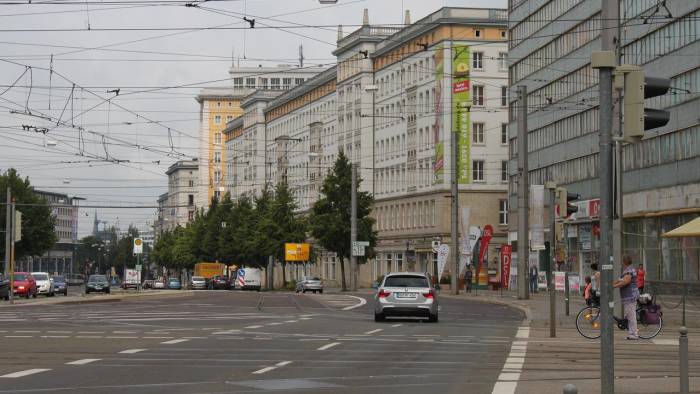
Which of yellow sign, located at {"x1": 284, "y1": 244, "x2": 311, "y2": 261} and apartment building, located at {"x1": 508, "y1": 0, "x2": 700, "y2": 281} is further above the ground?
apartment building, located at {"x1": 508, "y1": 0, "x2": 700, "y2": 281}

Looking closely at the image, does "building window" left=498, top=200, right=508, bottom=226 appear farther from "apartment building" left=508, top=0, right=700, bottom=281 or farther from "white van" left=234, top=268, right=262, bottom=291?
"white van" left=234, top=268, right=262, bottom=291

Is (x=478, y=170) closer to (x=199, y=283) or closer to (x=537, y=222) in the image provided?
(x=199, y=283)

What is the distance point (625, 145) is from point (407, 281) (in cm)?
2750

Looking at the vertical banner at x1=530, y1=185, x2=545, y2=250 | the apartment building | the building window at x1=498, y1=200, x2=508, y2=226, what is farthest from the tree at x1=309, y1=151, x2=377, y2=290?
the vertical banner at x1=530, y1=185, x2=545, y2=250

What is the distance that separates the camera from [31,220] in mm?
115812

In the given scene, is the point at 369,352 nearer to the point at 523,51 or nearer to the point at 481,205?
the point at 523,51

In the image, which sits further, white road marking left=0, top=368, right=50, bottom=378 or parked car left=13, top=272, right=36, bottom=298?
parked car left=13, top=272, right=36, bottom=298

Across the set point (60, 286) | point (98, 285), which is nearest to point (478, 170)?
point (98, 285)

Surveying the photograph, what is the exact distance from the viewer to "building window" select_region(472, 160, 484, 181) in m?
103

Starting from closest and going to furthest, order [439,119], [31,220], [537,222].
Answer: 1. [537,222]
2. [439,119]
3. [31,220]

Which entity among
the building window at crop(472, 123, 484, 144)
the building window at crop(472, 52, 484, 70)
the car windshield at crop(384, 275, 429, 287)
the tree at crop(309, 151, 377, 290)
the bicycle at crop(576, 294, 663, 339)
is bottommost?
the bicycle at crop(576, 294, 663, 339)

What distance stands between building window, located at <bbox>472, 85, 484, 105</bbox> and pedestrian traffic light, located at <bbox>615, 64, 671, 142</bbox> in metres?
90.5

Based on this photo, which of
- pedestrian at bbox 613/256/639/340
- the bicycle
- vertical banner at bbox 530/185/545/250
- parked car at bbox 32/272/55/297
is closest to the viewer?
pedestrian at bbox 613/256/639/340

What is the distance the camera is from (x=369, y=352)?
22062 millimetres
